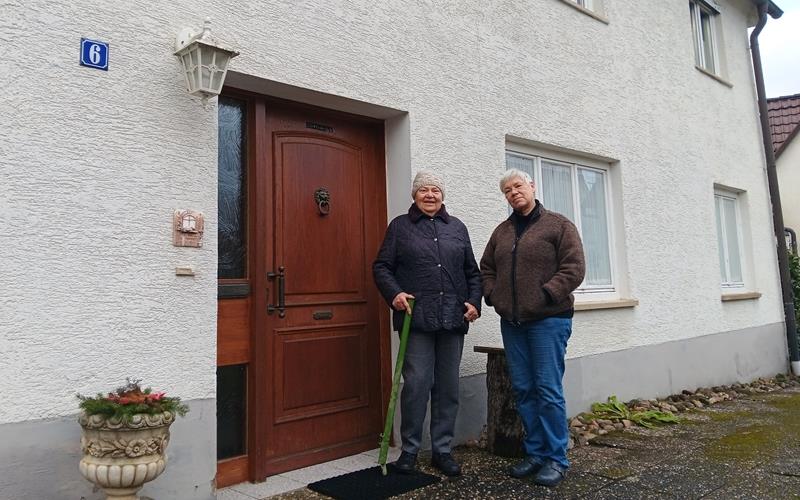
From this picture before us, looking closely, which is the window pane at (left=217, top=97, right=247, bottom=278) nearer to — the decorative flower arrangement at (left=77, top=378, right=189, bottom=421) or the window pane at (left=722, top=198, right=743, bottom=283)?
the decorative flower arrangement at (left=77, top=378, right=189, bottom=421)

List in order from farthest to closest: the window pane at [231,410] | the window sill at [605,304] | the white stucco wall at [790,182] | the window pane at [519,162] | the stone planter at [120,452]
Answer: the white stucco wall at [790,182] < the window sill at [605,304] < the window pane at [519,162] < the window pane at [231,410] < the stone planter at [120,452]

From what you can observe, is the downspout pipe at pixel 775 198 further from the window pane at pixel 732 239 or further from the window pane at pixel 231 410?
the window pane at pixel 231 410

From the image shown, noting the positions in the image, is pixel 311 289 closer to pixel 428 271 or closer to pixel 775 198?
pixel 428 271

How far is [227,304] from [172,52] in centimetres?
141

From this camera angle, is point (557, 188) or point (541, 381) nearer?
point (541, 381)

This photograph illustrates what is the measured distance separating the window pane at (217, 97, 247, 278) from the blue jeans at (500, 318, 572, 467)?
1710mm

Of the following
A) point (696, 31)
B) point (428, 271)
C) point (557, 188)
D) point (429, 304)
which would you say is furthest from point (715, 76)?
point (429, 304)

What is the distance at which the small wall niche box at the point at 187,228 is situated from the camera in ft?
10.6

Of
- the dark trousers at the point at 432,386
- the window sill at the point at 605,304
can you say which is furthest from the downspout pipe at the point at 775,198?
the dark trousers at the point at 432,386

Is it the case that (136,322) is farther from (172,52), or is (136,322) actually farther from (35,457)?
(172,52)

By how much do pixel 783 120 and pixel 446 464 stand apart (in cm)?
1256

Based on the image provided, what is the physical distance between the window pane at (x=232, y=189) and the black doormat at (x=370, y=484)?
1316mm

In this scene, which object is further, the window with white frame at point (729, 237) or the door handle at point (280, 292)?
the window with white frame at point (729, 237)

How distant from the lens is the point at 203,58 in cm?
316
